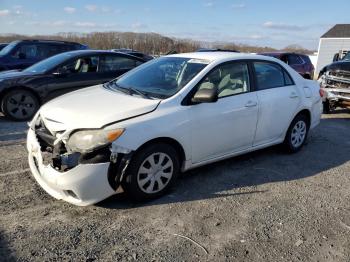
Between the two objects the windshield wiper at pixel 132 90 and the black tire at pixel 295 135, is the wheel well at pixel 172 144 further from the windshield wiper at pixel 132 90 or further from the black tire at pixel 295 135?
the black tire at pixel 295 135

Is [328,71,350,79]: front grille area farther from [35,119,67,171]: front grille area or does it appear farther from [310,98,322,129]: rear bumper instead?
[35,119,67,171]: front grille area

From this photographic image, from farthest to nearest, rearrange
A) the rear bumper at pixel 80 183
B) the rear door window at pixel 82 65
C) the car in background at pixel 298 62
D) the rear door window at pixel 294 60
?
the rear door window at pixel 294 60 → the car in background at pixel 298 62 → the rear door window at pixel 82 65 → the rear bumper at pixel 80 183

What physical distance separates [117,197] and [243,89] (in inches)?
85.9

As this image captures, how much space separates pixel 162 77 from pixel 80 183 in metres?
1.85

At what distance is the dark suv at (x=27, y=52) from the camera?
10492mm

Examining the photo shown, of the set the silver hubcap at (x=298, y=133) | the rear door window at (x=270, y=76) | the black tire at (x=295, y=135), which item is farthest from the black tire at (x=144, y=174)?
the silver hubcap at (x=298, y=133)

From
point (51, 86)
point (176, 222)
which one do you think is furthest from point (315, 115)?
point (51, 86)

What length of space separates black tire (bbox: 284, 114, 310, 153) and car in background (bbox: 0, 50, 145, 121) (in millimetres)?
4543

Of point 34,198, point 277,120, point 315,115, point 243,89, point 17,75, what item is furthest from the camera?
point 17,75

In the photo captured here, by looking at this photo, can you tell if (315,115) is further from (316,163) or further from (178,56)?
(178,56)

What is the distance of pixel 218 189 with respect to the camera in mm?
4441

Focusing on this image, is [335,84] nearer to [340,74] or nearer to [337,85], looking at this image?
[337,85]

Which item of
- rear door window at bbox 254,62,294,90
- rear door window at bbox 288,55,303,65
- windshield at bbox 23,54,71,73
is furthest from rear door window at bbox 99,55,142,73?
rear door window at bbox 288,55,303,65

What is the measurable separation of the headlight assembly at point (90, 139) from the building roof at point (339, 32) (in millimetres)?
31375
